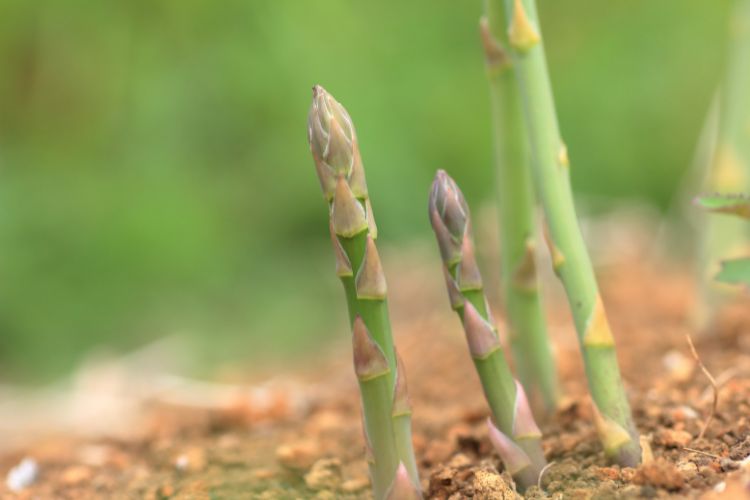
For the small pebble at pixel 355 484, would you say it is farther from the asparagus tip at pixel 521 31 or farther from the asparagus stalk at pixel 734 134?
the asparagus stalk at pixel 734 134

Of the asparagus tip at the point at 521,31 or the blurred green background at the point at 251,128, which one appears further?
the blurred green background at the point at 251,128

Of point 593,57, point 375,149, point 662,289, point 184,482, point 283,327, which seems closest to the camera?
point 184,482

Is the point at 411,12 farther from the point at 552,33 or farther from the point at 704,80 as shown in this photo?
the point at 704,80

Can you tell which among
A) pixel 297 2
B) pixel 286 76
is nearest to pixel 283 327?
pixel 286 76

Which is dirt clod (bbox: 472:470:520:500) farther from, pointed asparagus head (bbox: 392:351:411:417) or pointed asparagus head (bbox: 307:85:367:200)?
pointed asparagus head (bbox: 307:85:367:200)

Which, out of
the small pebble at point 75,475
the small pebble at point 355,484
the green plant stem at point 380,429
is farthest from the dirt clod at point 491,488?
the small pebble at point 75,475

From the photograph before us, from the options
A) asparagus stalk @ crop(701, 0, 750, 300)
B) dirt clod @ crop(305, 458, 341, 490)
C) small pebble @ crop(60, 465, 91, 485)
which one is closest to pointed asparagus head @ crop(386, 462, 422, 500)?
dirt clod @ crop(305, 458, 341, 490)
